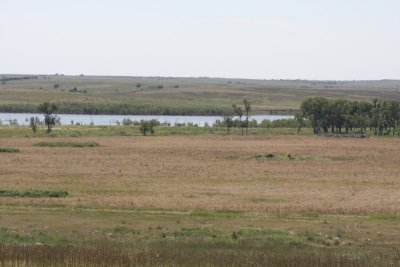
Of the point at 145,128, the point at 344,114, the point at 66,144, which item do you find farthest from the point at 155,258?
the point at 344,114

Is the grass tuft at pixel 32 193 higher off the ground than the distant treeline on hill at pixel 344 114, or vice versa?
the distant treeline on hill at pixel 344 114

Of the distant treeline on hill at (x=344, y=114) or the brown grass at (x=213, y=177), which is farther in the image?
the distant treeline on hill at (x=344, y=114)

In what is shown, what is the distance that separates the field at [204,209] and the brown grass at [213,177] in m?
0.08

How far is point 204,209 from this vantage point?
109ft

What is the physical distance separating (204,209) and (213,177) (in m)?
18.0

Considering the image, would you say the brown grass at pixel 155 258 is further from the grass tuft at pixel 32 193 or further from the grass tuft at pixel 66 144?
the grass tuft at pixel 66 144

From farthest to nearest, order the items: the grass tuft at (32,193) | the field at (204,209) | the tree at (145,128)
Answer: the tree at (145,128)
the grass tuft at (32,193)
the field at (204,209)

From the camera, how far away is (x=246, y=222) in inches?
1137

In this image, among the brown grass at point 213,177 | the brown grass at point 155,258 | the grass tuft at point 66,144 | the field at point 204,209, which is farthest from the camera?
the grass tuft at point 66,144

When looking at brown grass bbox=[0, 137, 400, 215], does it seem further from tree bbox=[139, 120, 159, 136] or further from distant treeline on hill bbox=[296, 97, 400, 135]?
distant treeline on hill bbox=[296, 97, 400, 135]

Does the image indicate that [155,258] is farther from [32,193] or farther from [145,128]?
[145,128]

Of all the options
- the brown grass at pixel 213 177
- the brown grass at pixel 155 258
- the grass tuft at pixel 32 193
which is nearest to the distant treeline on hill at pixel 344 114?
the brown grass at pixel 213 177

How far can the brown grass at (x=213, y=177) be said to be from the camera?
3584 cm

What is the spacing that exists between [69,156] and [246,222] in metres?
41.2
